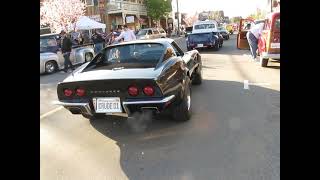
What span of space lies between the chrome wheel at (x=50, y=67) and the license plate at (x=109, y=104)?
10.7m

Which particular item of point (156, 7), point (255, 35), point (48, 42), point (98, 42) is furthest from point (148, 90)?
point (156, 7)

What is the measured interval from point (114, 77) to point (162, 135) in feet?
3.47

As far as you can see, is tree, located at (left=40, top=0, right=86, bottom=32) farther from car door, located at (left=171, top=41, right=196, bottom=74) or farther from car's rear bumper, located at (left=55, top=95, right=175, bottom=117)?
car's rear bumper, located at (left=55, top=95, right=175, bottom=117)

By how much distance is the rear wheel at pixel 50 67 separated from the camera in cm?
1535

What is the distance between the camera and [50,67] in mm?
15484

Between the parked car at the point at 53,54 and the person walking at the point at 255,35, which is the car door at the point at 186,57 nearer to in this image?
the person walking at the point at 255,35

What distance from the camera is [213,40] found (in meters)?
20.3

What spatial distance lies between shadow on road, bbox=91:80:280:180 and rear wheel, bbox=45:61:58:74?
942 cm

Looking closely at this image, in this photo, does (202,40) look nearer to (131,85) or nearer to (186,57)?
(186,57)

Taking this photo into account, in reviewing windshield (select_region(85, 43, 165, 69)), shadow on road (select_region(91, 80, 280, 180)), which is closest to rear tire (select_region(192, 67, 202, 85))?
shadow on road (select_region(91, 80, 280, 180))

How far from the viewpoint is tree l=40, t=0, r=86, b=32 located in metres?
41.4
